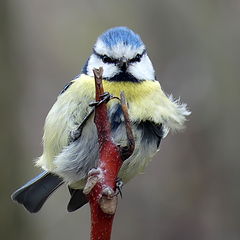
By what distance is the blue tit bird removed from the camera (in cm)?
198

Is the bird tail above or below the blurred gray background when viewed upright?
below

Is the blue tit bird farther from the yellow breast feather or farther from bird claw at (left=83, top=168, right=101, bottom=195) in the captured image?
bird claw at (left=83, top=168, right=101, bottom=195)

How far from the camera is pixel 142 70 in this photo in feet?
7.23

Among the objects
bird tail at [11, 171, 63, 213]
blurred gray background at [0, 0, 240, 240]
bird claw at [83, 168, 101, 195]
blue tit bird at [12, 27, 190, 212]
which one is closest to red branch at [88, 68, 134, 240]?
bird claw at [83, 168, 101, 195]

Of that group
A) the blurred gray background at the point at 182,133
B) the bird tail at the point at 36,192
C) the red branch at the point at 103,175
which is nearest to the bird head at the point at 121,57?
the bird tail at the point at 36,192

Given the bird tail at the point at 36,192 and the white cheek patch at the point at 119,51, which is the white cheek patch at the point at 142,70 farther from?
the bird tail at the point at 36,192

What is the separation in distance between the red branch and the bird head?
0.96m

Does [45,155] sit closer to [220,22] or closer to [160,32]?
[220,22]

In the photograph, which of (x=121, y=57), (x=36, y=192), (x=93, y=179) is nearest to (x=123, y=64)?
(x=121, y=57)

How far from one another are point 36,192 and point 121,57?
706 mm

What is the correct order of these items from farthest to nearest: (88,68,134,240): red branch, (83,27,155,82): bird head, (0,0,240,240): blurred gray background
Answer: (0,0,240,240): blurred gray background → (83,27,155,82): bird head → (88,68,134,240): red branch

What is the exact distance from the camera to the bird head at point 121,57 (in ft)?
6.84

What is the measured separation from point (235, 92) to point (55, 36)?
2.03 m

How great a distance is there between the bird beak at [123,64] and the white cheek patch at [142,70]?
33mm
